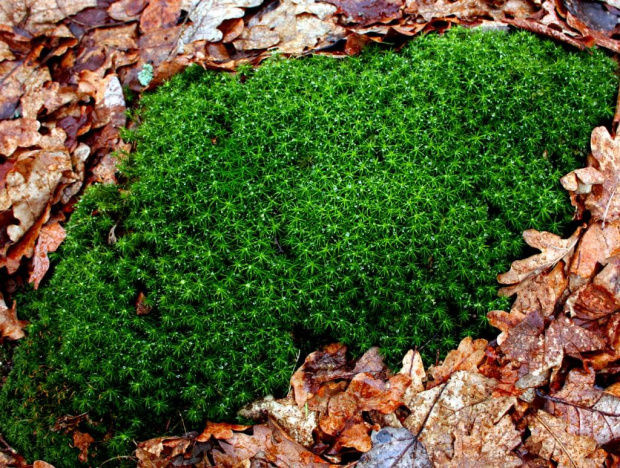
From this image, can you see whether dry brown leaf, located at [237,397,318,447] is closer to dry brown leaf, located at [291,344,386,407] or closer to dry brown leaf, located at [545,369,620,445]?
dry brown leaf, located at [291,344,386,407]

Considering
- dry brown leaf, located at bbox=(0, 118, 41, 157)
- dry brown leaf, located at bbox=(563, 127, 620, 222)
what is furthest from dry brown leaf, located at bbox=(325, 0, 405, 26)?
dry brown leaf, located at bbox=(0, 118, 41, 157)

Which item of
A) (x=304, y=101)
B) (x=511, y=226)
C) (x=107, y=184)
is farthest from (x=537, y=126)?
(x=107, y=184)

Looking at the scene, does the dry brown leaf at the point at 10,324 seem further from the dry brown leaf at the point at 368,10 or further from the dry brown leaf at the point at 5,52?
the dry brown leaf at the point at 368,10

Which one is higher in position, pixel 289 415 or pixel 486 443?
pixel 486 443

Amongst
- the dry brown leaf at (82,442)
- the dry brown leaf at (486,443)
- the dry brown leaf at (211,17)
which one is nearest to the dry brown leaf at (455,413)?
the dry brown leaf at (486,443)

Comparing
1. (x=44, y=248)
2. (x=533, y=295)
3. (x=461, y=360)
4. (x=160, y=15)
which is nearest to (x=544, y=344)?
(x=533, y=295)

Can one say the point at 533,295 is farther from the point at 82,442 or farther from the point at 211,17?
the point at 211,17
